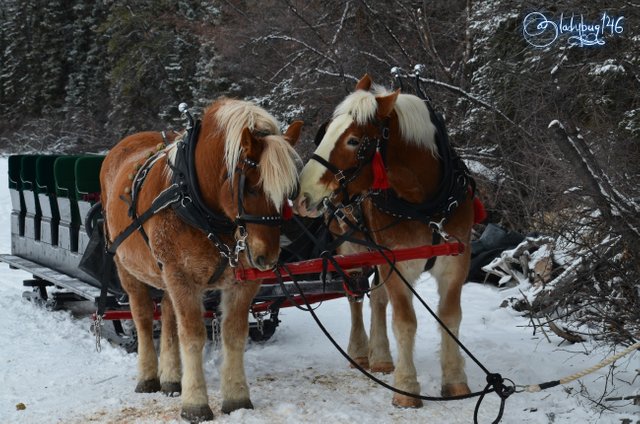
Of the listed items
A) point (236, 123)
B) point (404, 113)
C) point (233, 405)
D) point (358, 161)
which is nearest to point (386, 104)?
point (404, 113)

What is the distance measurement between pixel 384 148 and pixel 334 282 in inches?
55.0

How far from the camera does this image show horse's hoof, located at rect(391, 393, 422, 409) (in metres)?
4.08

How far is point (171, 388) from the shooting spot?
15.2 ft

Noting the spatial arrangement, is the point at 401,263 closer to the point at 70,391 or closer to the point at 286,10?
the point at 70,391

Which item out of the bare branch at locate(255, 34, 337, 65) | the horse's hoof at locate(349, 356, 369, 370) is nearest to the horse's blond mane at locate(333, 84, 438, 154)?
the horse's hoof at locate(349, 356, 369, 370)

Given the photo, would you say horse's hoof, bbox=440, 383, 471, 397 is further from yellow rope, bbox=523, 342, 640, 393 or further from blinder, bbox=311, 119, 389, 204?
blinder, bbox=311, 119, 389, 204

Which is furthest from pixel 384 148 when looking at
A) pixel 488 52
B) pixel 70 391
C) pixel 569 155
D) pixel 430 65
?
pixel 430 65

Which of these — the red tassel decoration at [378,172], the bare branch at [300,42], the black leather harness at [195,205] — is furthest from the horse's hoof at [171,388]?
the bare branch at [300,42]

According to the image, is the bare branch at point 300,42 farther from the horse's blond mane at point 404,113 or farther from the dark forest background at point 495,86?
the horse's blond mane at point 404,113

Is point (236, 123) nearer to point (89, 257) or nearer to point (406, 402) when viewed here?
point (406, 402)

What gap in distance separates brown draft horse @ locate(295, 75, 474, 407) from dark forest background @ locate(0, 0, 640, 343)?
2.33 feet

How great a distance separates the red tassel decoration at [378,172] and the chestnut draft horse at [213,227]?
44 cm

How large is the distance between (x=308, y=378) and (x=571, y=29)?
4.58m

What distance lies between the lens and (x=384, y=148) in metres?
3.89
